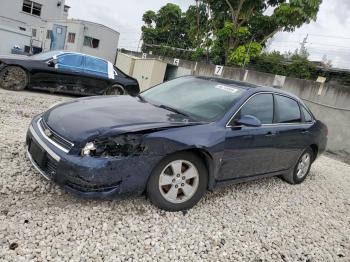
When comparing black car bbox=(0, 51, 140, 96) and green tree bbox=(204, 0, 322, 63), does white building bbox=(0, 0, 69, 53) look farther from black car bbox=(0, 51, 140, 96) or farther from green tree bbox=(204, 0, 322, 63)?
black car bbox=(0, 51, 140, 96)

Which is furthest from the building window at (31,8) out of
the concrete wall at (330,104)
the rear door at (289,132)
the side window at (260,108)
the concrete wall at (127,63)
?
the side window at (260,108)

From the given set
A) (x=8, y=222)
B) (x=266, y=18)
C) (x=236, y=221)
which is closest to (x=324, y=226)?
(x=236, y=221)

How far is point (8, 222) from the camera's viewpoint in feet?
9.91

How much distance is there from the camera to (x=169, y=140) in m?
3.51

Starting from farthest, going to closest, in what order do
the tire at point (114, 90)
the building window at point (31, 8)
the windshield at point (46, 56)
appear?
the building window at point (31, 8) < the tire at point (114, 90) < the windshield at point (46, 56)

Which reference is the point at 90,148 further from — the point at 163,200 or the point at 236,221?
the point at 236,221

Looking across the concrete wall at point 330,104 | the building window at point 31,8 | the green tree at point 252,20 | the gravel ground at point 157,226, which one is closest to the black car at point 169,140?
the gravel ground at point 157,226

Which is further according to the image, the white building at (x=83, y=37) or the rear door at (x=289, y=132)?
the white building at (x=83, y=37)

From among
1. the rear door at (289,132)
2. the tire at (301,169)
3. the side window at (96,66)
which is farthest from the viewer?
the side window at (96,66)

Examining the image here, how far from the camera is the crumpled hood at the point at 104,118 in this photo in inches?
132

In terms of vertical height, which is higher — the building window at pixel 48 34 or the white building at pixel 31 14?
the white building at pixel 31 14

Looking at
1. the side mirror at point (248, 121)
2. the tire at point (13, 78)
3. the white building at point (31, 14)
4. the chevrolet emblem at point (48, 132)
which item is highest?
the white building at point (31, 14)

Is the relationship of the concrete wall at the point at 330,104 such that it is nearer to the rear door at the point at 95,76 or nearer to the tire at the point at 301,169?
the tire at the point at 301,169

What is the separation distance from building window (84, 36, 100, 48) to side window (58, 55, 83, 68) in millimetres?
11477
